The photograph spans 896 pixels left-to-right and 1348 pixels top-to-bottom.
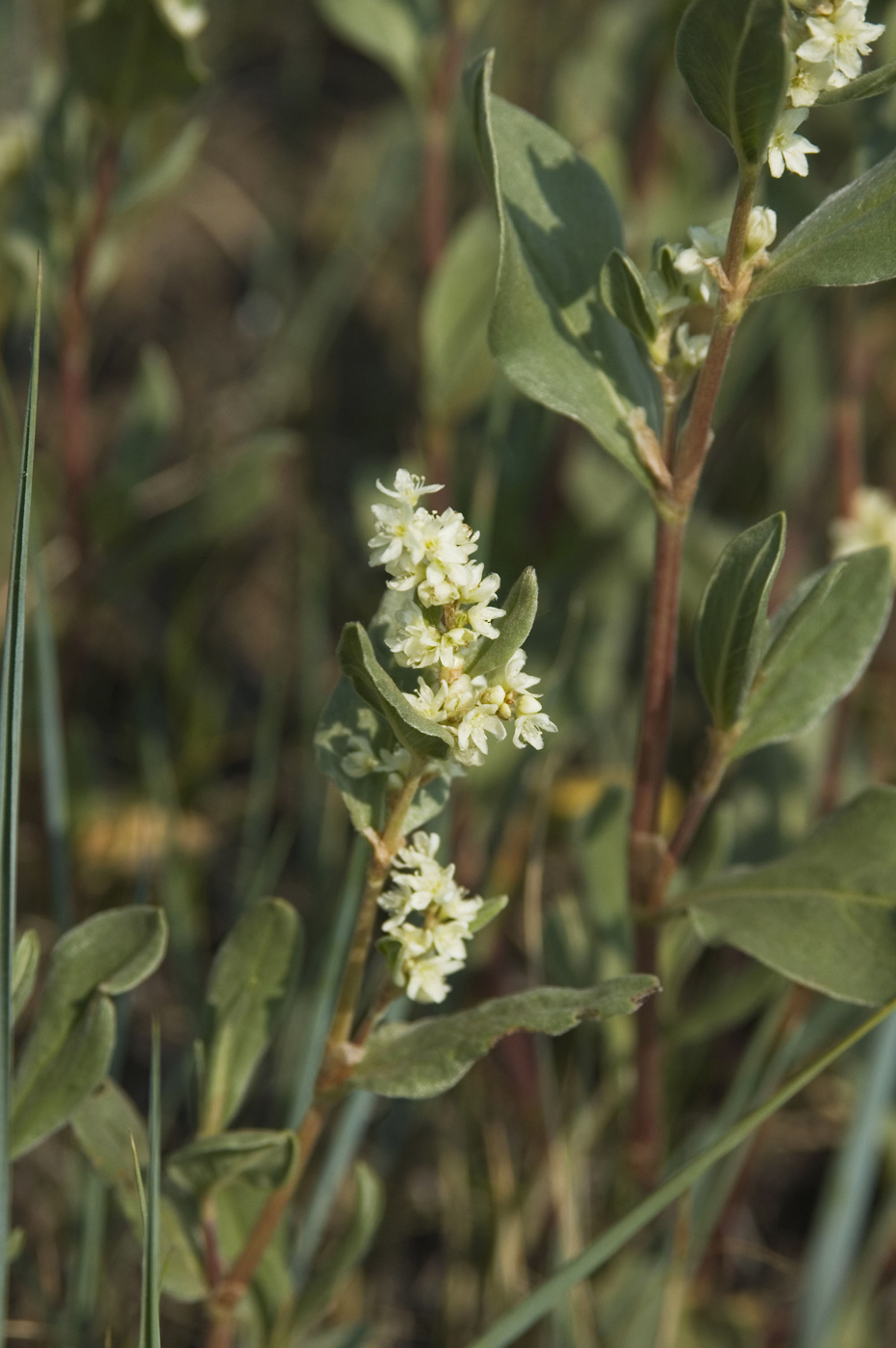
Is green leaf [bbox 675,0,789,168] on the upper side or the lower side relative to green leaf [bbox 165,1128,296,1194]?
upper

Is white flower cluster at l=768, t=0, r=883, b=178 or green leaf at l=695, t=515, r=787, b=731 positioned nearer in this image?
white flower cluster at l=768, t=0, r=883, b=178

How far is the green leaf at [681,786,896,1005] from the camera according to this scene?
4.52 feet

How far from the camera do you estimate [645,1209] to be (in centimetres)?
130

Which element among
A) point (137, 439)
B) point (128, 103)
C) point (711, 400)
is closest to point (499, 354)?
point (711, 400)

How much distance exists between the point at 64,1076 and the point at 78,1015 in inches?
2.7

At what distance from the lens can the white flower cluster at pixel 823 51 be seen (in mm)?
1080

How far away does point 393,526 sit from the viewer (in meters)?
1.09

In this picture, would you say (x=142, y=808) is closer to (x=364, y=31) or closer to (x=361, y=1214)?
(x=361, y=1214)

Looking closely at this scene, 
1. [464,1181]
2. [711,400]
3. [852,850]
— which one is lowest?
[464,1181]

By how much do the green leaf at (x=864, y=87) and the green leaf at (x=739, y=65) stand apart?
0.25 ft

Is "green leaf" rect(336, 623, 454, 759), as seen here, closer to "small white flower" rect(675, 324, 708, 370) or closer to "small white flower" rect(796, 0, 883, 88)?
"small white flower" rect(675, 324, 708, 370)

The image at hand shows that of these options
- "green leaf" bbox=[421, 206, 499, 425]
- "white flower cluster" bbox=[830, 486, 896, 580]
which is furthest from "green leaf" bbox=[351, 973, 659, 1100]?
"green leaf" bbox=[421, 206, 499, 425]

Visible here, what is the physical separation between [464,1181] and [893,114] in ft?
5.30

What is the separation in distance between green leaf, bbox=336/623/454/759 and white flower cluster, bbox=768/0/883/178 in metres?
0.54
